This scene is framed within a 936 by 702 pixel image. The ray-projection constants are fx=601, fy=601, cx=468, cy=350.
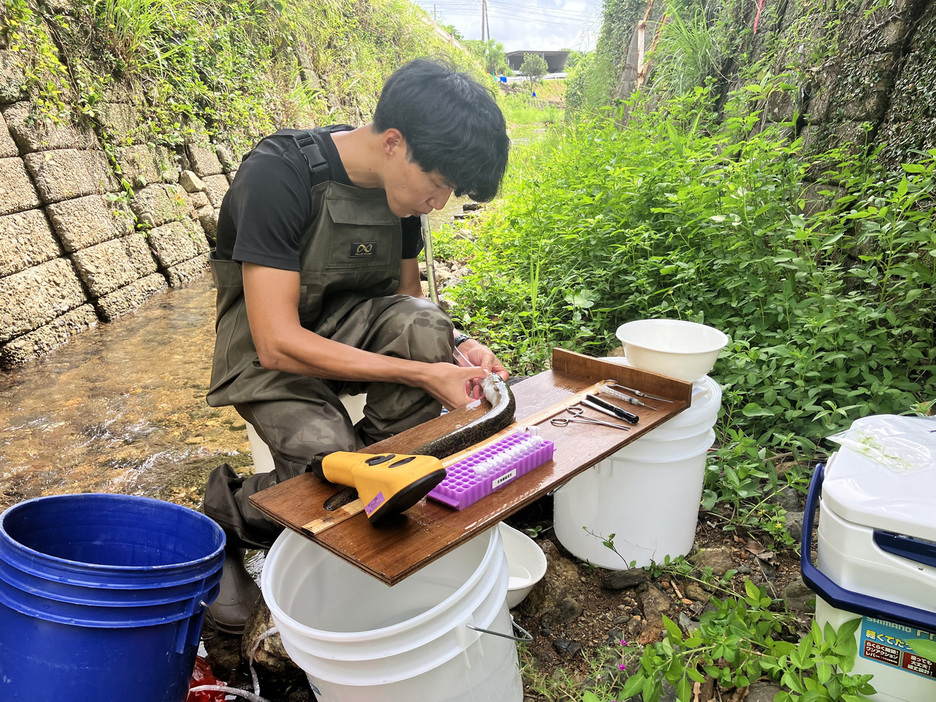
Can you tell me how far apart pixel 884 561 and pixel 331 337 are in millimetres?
1635

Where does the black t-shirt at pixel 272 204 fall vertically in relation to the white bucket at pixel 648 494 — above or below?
above

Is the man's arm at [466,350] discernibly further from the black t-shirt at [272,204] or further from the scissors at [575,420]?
the black t-shirt at [272,204]

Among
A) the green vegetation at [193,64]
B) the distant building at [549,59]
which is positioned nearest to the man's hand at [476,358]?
the green vegetation at [193,64]

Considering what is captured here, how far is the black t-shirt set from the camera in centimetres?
172

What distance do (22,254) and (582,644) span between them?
155 inches


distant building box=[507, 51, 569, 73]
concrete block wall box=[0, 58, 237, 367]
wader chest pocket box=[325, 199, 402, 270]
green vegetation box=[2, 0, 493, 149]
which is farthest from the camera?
distant building box=[507, 51, 569, 73]

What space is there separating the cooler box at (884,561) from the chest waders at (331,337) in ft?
4.01

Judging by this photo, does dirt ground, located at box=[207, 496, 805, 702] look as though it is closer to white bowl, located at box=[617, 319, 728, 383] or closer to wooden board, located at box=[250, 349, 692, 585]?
wooden board, located at box=[250, 349, 692, 585]

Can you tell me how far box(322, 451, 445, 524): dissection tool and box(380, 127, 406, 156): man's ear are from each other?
39.3 inches

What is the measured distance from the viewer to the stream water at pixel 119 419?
264 cm

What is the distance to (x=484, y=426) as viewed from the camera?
166 cm

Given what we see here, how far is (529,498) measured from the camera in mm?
1410

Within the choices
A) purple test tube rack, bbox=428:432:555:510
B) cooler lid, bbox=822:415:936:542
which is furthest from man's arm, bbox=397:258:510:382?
cooler lid, bbox=822:415:936:542

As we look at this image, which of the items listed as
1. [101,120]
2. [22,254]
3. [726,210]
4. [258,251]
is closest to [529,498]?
[258,251]
